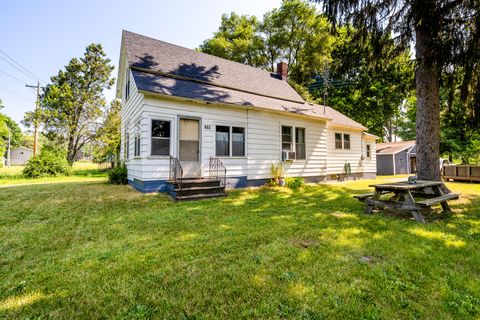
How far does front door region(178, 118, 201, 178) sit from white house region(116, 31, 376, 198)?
35 millimetres

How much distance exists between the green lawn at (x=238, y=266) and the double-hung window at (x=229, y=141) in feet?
12.8

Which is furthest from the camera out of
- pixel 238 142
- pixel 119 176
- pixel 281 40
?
pixel 281 40

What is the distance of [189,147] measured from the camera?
8.35 meters

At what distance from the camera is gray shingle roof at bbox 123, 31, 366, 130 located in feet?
27.3

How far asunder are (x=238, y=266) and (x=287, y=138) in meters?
8.47

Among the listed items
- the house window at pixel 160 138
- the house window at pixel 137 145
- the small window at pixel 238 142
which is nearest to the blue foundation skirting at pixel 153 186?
the house window at pixel 160 138

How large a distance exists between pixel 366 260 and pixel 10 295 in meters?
3.84

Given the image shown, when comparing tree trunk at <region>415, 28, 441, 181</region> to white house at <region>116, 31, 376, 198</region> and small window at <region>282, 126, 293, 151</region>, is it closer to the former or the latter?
white house at <region>116, 31, 376, 198</region>

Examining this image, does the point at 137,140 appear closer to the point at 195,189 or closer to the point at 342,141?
the point at 195,189

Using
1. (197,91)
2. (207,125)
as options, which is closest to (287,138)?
(207,125)

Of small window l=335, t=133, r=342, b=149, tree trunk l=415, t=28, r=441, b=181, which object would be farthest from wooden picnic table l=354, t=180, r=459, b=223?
small window l=335, t=133, r=342, b=149

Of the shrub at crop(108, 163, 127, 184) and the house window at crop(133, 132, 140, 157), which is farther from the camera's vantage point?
the shrub at crop(108, 163, 127, 184)

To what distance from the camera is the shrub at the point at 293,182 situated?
9602mm

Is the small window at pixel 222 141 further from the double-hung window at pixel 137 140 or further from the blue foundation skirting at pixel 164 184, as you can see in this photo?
the double-hung window at pixel 137 140
